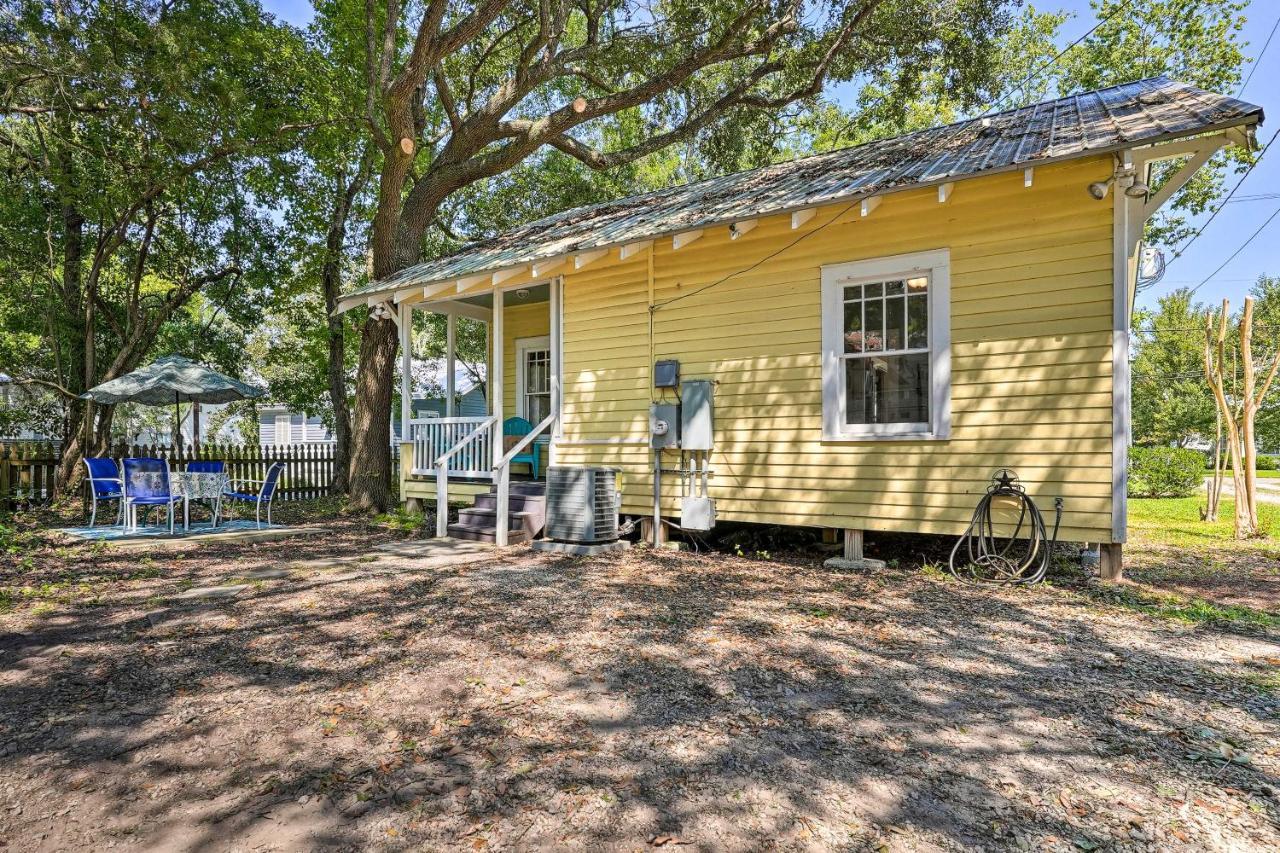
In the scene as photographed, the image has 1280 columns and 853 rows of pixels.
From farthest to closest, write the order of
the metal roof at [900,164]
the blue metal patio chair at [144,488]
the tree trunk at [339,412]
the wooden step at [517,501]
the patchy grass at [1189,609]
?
the tree trunk at [339,412], the blue metal patio chair at [144,488], the wooden step at [517,501], the metal roof at [900,164], the patchy grass at [1189,609]

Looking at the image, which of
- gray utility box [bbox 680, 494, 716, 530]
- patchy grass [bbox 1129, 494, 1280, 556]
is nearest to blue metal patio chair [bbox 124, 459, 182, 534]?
gray utility box [bbox 680, 494, 716, 530]

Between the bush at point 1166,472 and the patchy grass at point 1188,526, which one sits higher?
the bush at point 1166,472

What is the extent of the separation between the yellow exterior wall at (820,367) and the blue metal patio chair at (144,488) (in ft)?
17.1

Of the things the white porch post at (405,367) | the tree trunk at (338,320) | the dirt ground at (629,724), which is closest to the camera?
the dirt ground at (629,724)

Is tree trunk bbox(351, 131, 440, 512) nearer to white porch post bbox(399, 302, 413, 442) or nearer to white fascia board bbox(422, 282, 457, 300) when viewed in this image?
white porch post bbox(399, 302, 413, 442)

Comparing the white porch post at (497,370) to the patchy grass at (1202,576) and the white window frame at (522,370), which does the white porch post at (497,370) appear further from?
the patchy grass at (1202,576)

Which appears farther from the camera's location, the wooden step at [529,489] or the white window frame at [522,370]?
the white window frame at [522,370]

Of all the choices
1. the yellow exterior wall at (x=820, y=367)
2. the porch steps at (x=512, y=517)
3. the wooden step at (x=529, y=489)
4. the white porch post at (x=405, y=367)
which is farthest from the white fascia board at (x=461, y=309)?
the porch steps at (x=512, y=517)

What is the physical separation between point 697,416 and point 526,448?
3378 mm

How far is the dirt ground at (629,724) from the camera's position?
222 cm

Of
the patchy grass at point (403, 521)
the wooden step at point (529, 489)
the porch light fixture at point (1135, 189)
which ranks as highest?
the porch light fixture at point (1135, 189)

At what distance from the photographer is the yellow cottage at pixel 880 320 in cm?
554

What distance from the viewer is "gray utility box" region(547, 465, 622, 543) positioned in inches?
290

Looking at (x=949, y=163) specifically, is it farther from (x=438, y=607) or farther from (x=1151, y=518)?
(x=1151, y=518)
